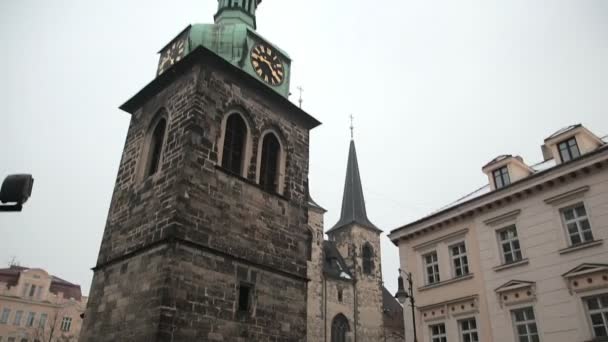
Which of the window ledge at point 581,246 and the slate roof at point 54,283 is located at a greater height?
the slate roof at point 54,283

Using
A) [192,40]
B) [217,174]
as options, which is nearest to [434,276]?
[217,174]

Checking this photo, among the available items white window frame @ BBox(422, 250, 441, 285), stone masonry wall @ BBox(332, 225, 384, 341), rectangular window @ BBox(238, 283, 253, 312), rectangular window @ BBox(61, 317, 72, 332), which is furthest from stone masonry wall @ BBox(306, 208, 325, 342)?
rectangular window @ BBox(61, 317, 72, 332)

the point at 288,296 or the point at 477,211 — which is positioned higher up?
the point at 477,211

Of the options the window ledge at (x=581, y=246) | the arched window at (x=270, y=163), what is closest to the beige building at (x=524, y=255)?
the window ledge at (x=581, y=246)

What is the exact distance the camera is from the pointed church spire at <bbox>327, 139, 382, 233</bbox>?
39.0 meters

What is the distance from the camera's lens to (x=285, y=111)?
16.1 m

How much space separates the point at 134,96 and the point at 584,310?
15.0 metres

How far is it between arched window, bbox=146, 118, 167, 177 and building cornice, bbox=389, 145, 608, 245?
34.5ft

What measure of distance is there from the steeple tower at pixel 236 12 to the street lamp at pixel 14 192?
42.8 feet

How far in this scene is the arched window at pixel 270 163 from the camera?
47.7ft

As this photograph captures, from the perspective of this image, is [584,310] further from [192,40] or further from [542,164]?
[192,40]

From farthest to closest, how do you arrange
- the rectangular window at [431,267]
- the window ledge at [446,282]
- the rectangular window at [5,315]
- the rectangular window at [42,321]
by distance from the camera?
the rectangular window at [42,321] → the rectangular window at [5,315] → the rectangular window at [431,267] → the window ledge at [446,282]

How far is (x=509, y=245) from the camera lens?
53.0 ft

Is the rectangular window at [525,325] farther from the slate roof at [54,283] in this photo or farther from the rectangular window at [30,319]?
the slate roof at [54,283]
